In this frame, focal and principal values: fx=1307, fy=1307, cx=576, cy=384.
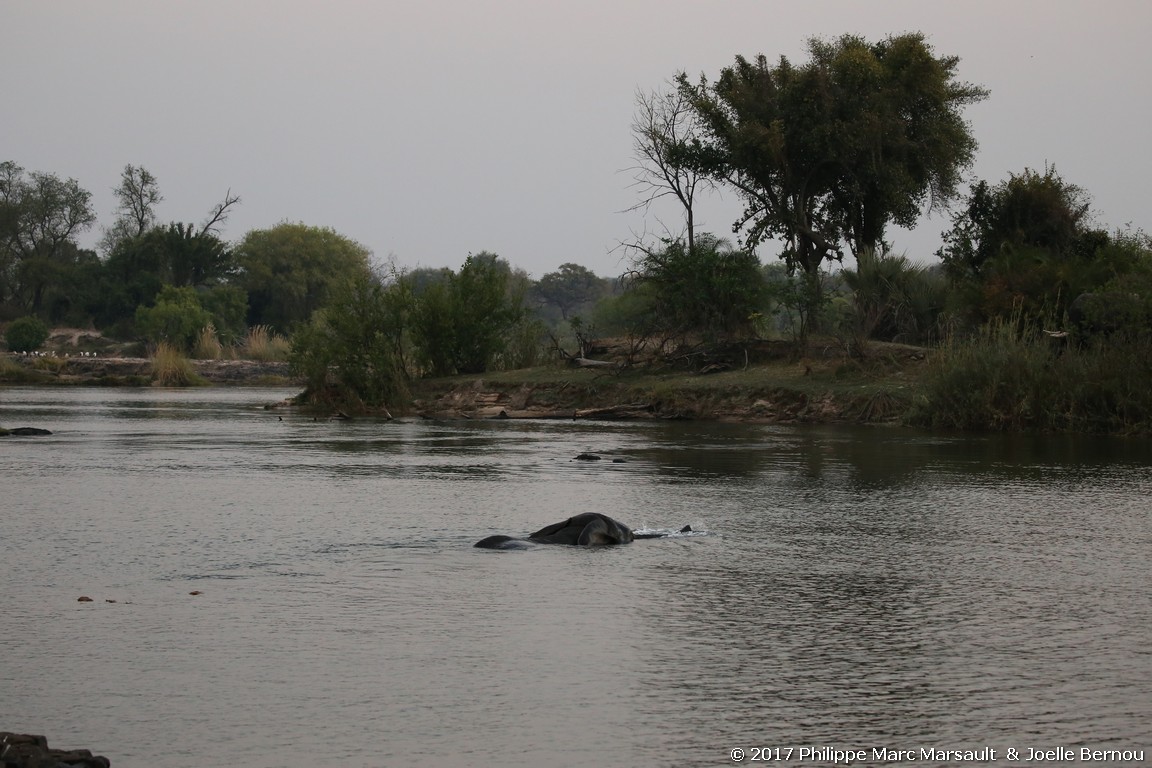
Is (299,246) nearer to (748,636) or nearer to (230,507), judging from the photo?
(230,507)

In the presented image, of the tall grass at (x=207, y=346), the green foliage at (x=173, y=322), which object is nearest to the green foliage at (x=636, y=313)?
the tall grass at (x=207, y=346)

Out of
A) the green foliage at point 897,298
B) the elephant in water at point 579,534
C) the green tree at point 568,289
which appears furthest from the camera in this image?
the green tree at point 568,289

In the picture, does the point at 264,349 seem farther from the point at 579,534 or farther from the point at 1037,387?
the point at 579,534

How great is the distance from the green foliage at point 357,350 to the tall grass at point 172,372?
23722 mm

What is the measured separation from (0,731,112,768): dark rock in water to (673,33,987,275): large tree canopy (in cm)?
3209

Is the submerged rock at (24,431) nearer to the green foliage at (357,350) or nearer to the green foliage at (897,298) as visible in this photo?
the green foliage at (357,350)

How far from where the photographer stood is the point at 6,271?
284ft

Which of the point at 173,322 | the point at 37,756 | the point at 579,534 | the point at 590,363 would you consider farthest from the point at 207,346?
the point at 37,756

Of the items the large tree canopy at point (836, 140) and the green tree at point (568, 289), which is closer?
the large tree canopy at point (836, 140)

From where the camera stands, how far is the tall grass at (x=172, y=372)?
5922 cm

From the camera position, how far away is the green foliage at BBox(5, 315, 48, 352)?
7319cm

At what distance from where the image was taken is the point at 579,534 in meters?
10.6

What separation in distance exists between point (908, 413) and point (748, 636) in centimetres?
2058

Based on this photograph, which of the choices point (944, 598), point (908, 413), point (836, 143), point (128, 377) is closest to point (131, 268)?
point (128, 377)
